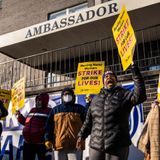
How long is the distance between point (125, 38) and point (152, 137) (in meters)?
1.40

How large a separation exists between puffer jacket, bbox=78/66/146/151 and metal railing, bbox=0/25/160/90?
5.05 m

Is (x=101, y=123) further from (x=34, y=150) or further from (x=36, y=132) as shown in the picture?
(x=34, y=150)

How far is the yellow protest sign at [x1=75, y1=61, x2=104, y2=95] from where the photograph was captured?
6277mm

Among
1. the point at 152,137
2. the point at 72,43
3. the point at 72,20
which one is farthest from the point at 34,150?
the point at 72,43

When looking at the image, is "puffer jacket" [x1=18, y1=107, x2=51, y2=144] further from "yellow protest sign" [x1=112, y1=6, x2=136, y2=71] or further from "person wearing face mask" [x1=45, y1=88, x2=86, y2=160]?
"yellow protest sign" [x1=112, y1=6, x2=136, y2=71]

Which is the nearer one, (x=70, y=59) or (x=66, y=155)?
(x=66, y=155)

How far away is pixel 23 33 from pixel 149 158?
305 inches

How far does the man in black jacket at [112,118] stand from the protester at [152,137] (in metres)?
0.50

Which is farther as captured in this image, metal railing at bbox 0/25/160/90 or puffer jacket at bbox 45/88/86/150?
metal railing at bbox 0/25/160/90

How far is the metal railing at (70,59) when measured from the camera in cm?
947

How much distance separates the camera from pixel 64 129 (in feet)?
16.0

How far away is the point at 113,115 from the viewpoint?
151 inches

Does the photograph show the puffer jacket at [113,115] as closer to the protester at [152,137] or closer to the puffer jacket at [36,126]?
the protester at [152,137]

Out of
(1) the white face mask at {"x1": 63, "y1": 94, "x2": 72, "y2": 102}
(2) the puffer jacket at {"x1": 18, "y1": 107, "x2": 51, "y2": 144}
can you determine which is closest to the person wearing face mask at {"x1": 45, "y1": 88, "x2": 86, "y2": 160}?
(1) the white face mask at {"x1": 63, "y1": 94, "x2": 72, "y2": 102}
